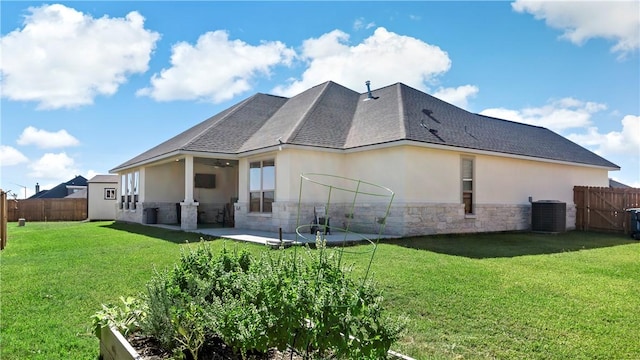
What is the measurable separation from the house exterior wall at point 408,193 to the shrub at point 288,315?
9.72 m

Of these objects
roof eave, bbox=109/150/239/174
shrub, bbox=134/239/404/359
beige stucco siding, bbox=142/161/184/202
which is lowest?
shrub, bbox=134/239/404/359

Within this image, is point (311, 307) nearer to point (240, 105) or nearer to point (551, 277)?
point (551, 277)

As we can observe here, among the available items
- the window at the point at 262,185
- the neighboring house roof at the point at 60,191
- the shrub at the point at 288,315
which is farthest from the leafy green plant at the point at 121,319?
the neighboring house roof at the point at 60,191

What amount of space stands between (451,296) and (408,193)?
24.9 ft

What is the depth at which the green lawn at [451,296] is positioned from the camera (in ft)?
13.6

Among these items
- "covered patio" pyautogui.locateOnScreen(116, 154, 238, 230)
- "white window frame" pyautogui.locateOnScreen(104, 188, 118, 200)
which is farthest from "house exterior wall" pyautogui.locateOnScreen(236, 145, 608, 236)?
"white window frame" pyautogui.locateOnScreen(104, 188, 118, 200)

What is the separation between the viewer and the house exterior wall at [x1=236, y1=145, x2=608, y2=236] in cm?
1342

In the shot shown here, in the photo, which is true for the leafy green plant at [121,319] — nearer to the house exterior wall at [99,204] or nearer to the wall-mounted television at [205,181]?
the wall-mounted television at [205,181]

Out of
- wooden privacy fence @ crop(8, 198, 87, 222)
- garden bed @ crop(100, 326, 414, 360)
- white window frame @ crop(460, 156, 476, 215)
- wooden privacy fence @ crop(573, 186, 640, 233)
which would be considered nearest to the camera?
garden bed @ crop(100, 326, 414, 360)

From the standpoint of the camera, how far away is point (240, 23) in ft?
36.8

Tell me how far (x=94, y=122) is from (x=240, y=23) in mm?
7803

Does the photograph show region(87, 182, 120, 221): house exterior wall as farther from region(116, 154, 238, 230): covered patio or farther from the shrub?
the shrub

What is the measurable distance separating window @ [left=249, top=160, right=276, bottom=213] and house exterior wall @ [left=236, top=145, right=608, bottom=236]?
33 centimetres

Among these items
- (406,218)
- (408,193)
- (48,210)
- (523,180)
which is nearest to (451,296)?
(406,218)
